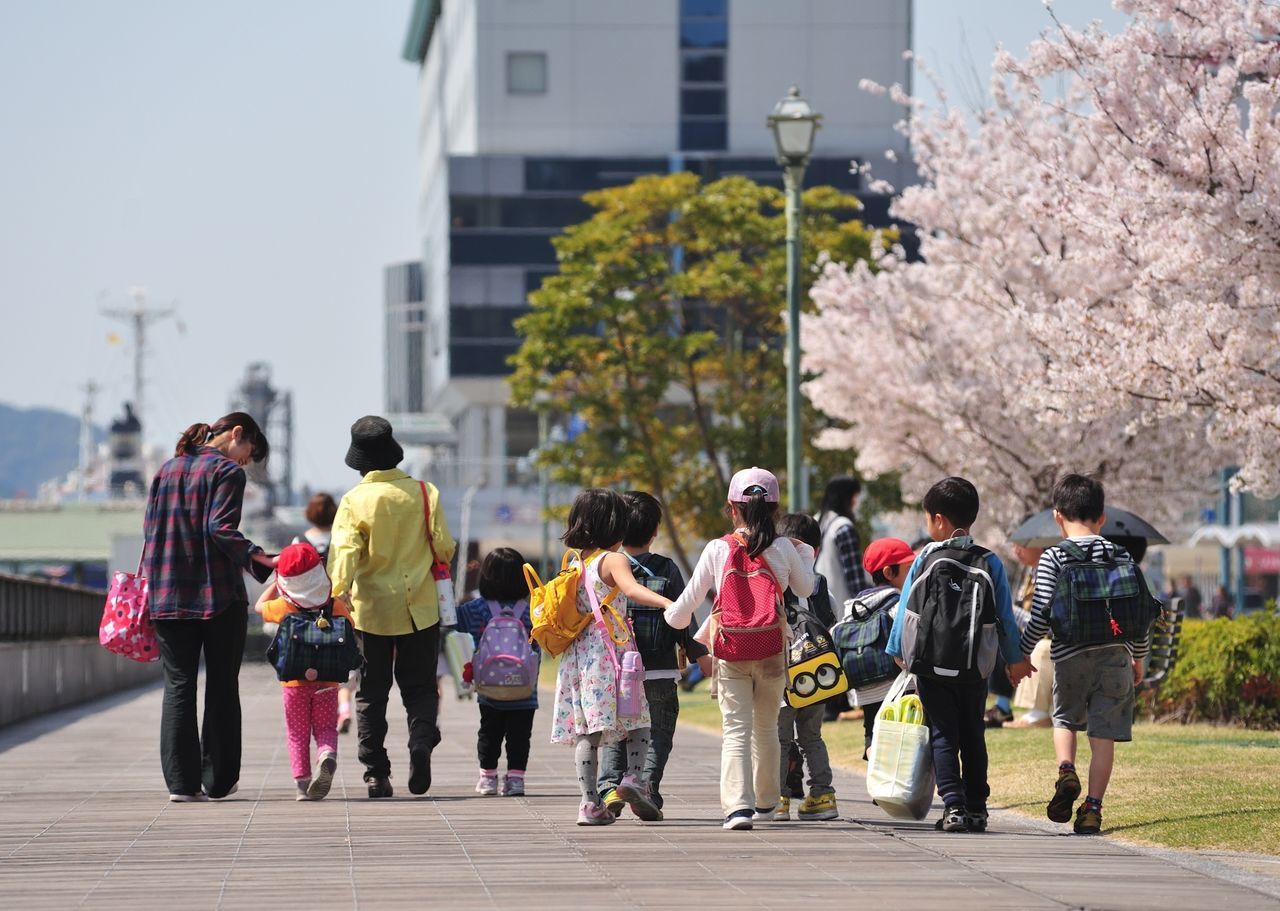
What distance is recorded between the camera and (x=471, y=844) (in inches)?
357

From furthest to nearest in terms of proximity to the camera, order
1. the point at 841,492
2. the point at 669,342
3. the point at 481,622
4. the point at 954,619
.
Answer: the point at 669,342 < the point at 841,492 < the point at 481,622 < the point at 954,619

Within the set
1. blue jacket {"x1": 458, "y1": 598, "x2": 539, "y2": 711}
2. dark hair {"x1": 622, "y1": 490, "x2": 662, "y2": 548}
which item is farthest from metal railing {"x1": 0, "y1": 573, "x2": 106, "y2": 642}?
dark hair {"x1": 622, "y1": 490, "x2": 662, "y2": 548}

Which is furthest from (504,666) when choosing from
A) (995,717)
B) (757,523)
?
(995,717)

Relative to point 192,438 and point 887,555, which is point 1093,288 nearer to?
point 887,555

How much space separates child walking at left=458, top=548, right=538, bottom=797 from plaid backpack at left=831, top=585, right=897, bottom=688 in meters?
1.68

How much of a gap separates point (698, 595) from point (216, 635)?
279 cm

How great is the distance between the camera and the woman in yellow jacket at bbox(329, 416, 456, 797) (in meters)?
11.3

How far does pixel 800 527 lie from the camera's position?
10.8 m

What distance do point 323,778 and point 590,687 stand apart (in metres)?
2.03

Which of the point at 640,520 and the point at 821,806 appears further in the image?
the point at 821,806

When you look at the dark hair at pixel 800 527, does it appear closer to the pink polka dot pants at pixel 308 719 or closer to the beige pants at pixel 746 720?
the beige pants at pixel 746 720

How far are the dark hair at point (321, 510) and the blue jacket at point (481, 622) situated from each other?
2345 mm

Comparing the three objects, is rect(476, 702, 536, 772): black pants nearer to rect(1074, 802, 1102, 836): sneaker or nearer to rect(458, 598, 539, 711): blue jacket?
rect(458, 598, 539, 711): blue jacket

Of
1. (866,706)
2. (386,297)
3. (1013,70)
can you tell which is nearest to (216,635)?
(866,706)
